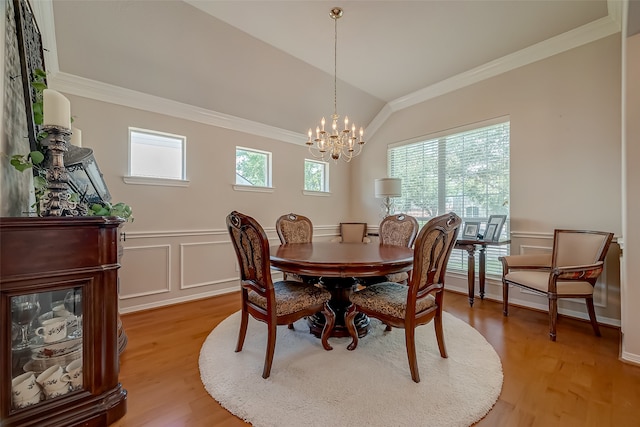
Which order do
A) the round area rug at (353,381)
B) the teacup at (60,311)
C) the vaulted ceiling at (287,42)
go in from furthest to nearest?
1. the vaulted ceiling at (287,42)
2. the round area rug at (353,381)
3. the teacup at (60,311)

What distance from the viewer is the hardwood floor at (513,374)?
145cm

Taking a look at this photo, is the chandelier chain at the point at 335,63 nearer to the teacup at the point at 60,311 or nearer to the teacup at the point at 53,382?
the teacup at the point at 60,311

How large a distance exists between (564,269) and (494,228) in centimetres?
97

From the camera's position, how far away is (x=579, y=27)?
275 centimetres

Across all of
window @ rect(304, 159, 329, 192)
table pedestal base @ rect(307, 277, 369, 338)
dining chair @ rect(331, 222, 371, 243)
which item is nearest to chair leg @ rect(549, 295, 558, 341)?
table pedestal base @ rect(307, 277, 369, 338)

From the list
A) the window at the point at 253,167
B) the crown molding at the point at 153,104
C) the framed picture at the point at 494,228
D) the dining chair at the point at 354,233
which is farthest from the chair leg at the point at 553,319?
the crown molding at the point at 153,104

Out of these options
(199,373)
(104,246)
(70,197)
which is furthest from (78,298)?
(199,373)

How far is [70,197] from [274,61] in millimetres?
2668

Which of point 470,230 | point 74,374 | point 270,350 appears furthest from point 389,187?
point 74,374

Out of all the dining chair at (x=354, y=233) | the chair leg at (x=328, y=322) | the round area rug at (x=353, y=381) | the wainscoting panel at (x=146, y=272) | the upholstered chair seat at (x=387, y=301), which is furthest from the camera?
the dining chair at (x=354, y=233)

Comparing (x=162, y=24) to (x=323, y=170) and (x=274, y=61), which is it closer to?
(x=274, y=61)

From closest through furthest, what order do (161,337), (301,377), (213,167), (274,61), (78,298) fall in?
(78,298), (301,377), (161,337), (274,61), (213,167)

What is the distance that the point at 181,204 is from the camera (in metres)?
3.36

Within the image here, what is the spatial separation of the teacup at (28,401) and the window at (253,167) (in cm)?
291
